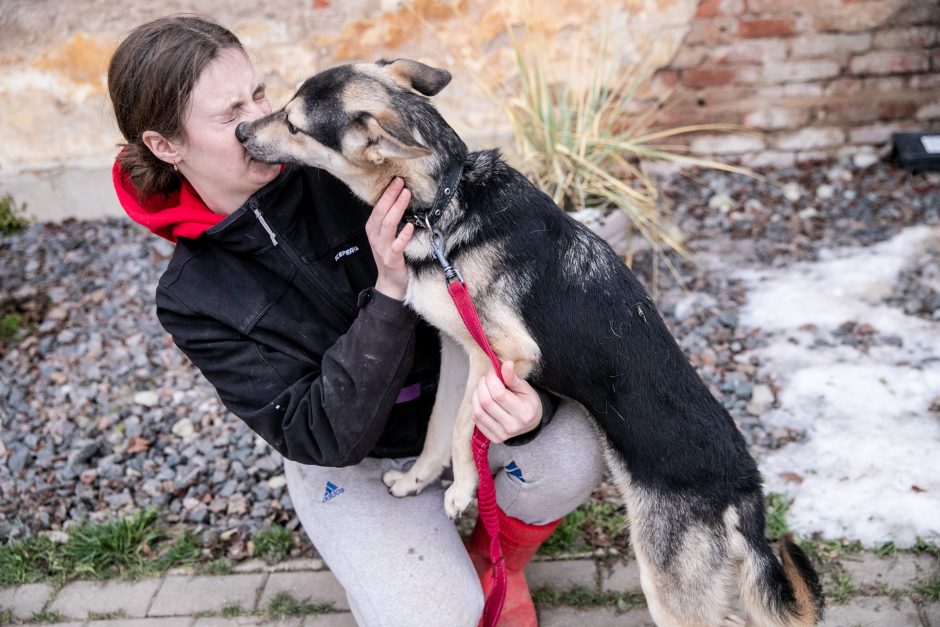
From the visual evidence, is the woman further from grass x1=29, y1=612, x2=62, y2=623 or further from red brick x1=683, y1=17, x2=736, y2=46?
red brick x1=683, y1=17, x2=736, y2=46

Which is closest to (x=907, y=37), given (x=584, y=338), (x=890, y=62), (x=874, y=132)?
(x=890, y=62)

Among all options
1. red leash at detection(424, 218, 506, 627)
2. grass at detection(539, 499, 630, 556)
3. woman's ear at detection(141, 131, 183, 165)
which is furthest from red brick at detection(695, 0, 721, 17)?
woman's ear at detection(141, 131, 183, 165)

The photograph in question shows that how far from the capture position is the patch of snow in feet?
9.98

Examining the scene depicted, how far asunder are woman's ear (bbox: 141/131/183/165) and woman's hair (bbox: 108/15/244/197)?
2cm

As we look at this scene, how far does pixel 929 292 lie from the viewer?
13.7 feet

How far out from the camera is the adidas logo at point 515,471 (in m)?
2.62

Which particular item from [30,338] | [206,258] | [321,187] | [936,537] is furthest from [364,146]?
[30,338]

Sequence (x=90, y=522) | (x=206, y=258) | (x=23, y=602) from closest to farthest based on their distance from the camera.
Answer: (x=206, y=258) → (x=23, y=602) → (x=90, y=522)

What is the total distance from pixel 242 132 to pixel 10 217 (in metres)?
3.71

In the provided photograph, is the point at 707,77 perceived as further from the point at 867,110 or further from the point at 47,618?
the point at 47,618

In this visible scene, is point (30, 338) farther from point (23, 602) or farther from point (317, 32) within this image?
point (317, 32)

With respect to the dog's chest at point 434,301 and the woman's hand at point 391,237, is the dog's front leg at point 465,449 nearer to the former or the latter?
the dog's chest at point 434,301

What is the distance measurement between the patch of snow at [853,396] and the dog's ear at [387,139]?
2.07 meters

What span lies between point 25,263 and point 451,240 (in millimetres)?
4019
